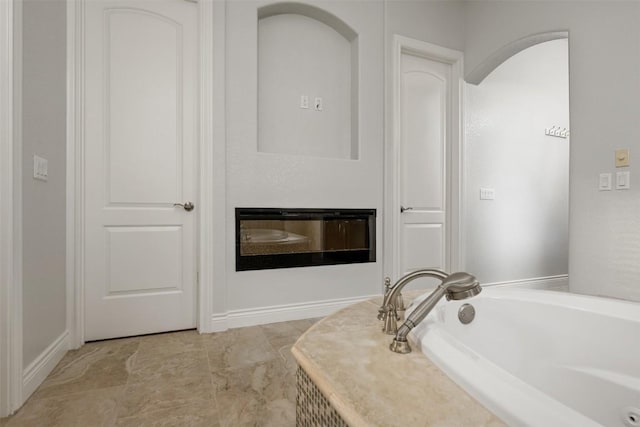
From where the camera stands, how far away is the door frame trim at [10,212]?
4.28 feet

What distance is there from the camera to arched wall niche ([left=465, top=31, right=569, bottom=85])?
104 inches

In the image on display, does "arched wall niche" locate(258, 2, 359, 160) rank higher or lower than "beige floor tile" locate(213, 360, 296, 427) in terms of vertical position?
higher

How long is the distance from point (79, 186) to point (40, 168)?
48cm

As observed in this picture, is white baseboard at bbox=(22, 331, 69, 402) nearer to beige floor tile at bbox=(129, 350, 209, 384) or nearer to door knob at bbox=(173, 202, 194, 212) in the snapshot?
beige floor tile at bbox=(129, 350, 209, 384)

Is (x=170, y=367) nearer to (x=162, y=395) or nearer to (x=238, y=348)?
(x=162, y=395)

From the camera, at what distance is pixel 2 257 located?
1.30m

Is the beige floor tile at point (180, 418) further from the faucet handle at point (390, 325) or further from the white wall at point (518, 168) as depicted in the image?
the white wall at point (518, 168)

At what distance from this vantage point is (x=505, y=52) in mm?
3029

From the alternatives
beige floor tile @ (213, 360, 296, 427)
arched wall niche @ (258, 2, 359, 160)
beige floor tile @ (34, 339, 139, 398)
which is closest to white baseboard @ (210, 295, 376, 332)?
beige floor tile @ (34, 339, 139, 398)

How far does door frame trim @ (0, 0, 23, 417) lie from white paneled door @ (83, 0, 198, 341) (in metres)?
Answer: 0.76

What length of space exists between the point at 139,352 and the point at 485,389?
196cm

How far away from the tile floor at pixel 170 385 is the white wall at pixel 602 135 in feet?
7.05

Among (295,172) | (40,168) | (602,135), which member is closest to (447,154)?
(602,135)

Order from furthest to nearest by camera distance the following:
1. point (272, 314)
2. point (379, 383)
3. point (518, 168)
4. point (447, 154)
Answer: point (518, 168)
point (447, 154)
point (272, 314)
point (379, 383)
